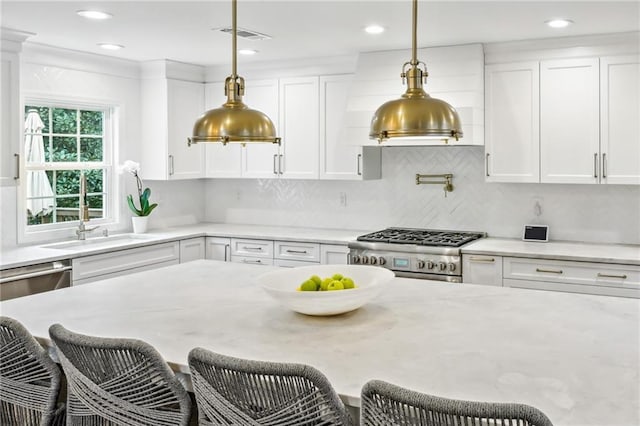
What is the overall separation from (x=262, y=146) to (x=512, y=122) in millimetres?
2156

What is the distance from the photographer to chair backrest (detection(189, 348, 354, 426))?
1.50 meters

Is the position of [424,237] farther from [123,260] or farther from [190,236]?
[123,260]

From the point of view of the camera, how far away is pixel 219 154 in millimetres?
5738

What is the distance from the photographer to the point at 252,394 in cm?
158

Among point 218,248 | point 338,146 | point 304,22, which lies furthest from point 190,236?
point 304,22

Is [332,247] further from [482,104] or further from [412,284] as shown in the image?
[412,284]

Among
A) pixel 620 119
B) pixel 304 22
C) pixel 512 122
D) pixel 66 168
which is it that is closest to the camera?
pixel 304 22

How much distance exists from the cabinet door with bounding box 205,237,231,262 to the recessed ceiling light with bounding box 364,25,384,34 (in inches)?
85.6

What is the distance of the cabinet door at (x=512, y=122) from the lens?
4.44 metres

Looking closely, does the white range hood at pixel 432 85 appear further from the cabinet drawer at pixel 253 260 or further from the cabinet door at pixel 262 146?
the cabinet drawer at pixel 253 260

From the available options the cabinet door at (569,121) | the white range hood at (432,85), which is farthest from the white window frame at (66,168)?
the cabinet door at (569,121)

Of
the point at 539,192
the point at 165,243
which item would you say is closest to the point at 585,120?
the point at 539,192

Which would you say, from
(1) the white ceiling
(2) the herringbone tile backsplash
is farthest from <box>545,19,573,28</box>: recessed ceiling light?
(2) the herringbone tile backsplash

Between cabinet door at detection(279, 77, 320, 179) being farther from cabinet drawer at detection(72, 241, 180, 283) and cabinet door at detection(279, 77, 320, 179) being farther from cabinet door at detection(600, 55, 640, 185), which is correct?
cabinet door at detection(600, 55, 640, 185)
